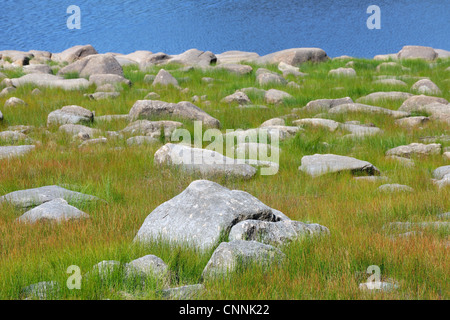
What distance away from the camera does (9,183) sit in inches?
213

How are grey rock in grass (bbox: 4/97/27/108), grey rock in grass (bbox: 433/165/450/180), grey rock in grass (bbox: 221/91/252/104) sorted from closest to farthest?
grey rock in grass (bbox: 433/165/450/180), grey rock in grass (bbox: 4/97/27/108), grey rock in grass (bbox: 221/91/252/104)

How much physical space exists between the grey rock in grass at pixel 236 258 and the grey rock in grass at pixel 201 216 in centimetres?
45

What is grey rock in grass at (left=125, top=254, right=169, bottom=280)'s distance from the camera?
2803mm

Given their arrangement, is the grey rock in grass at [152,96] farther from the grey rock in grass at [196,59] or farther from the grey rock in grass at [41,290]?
the grey rock in grass at [41,290]

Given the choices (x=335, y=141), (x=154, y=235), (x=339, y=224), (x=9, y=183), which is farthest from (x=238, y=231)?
(x=335, y=141)

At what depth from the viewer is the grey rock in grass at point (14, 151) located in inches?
257

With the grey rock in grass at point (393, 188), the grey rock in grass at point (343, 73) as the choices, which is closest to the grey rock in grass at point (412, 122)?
the grey rock in grass at point (393, 188)

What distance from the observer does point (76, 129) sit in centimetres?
836

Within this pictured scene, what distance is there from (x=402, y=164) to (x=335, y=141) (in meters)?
1.55

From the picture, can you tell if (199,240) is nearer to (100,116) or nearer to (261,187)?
(261,187)

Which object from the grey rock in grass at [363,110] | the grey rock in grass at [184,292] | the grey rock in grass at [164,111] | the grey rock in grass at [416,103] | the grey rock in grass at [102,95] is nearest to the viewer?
the grey rock in grass at [184,292]

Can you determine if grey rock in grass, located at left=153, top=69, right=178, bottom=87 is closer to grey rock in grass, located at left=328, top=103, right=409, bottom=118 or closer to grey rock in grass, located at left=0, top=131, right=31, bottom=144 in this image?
grey rock in grass, located at left=328, top=103, right=409, bottom=118

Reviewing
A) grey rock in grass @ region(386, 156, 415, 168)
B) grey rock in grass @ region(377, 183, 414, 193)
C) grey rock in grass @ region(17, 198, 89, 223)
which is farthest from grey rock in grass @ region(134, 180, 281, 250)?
grey rock in grass @ region(386, 156, 415, 168)

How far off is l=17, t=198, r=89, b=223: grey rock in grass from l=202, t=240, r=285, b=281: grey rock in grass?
1675 millimetres
